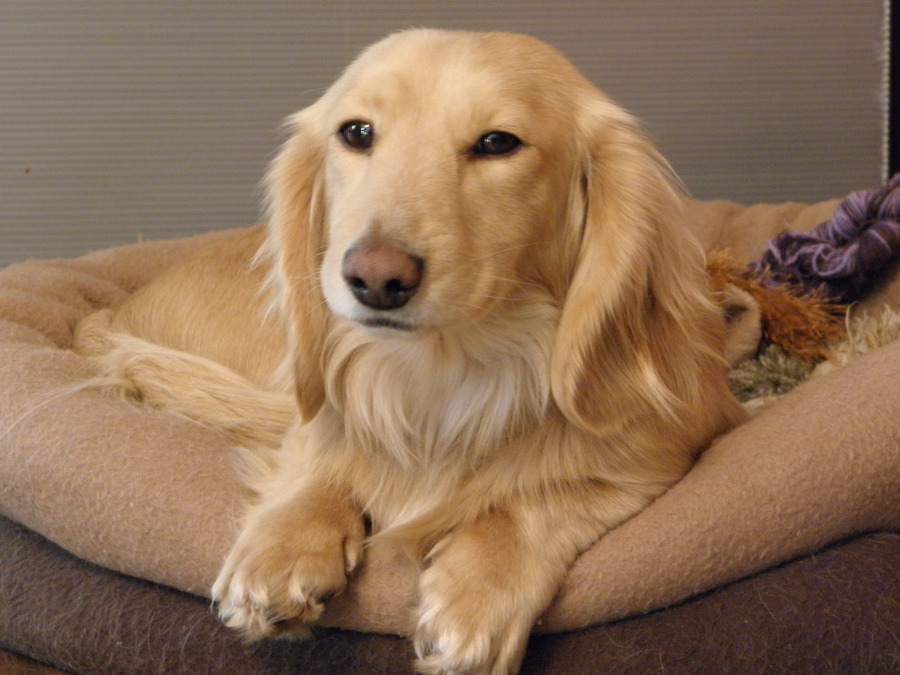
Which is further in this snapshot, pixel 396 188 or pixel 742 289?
pixel 742 289

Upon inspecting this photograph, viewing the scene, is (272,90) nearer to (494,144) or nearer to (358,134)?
(358,134)

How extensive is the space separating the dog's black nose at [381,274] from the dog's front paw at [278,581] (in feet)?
1.06

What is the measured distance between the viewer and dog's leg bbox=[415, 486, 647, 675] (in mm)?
1057

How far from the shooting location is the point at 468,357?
131 centimetres

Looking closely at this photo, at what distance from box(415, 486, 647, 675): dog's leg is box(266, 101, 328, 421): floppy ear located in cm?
33

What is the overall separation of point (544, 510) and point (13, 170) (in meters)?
2.35

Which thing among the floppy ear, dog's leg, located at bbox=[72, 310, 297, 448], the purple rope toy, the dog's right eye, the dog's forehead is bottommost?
dog's leg, located at bbox=[72, 310, 297, 448]

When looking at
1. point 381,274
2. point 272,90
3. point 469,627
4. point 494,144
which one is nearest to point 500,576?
point 469,627

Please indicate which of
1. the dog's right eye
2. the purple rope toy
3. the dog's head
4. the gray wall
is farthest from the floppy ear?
the gray wall

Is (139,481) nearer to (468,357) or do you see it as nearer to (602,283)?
(468,357)

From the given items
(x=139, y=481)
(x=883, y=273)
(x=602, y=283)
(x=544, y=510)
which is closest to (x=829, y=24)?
(x=883, y=273)

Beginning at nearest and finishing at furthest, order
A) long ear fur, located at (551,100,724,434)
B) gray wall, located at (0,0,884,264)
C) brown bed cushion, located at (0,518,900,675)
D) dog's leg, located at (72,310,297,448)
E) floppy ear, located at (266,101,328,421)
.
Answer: brown bed cushion, located at (0,518,900,675), long ear fur, located at (551,100,724,434), floppy ear, located at (266,101,328,421), dog's leg, located at (72,310,297,448), gray wall, located at (0,0,884,264)

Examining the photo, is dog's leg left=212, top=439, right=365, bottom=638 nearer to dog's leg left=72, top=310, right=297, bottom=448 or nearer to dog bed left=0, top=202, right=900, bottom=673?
dog bed left=0, top=202, right=900, bottom=673

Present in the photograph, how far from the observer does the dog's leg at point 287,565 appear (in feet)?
3.56
